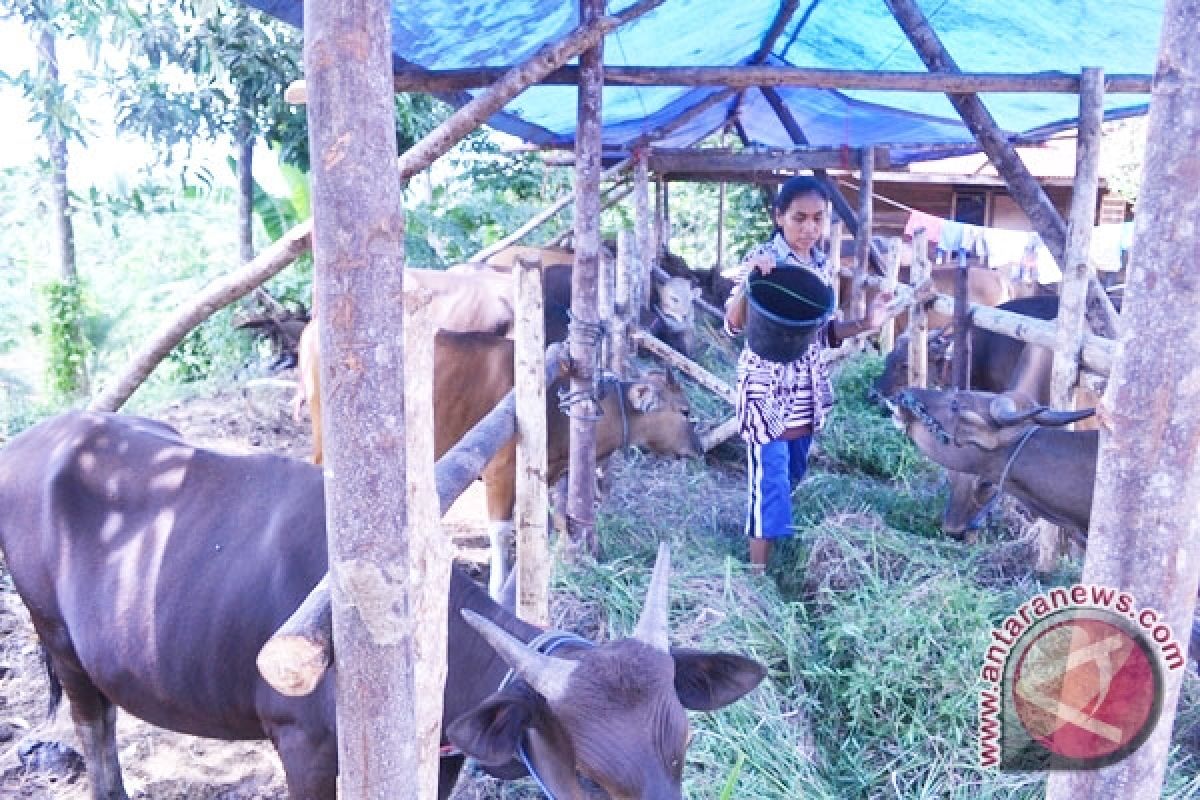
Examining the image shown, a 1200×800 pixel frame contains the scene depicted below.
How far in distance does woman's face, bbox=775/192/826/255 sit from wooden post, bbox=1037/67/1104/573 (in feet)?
3.79

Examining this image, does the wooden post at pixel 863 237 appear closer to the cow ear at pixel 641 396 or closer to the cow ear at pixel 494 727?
the cow ear at pixel 641 396

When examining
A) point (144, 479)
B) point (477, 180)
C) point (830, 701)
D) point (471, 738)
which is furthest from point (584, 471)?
point (477, 180)

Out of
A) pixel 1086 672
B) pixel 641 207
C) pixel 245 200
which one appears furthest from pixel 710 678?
pixel 245 200

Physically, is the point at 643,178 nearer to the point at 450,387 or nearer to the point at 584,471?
the point at 450,387

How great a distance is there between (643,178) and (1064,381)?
17.4ft

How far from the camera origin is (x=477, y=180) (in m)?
15.7

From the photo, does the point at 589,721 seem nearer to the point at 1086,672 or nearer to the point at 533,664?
the point at 533,664

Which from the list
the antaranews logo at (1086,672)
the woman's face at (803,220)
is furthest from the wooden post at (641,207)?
the antaranews logo at (1086,672)

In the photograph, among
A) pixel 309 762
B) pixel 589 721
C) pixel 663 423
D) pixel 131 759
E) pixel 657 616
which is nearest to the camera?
pixel 589 721

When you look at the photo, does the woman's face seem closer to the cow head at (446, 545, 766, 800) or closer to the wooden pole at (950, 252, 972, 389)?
the wooden pole at (950, 252, 972, 389)

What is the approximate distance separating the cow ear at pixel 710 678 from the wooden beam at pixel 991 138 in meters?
3.09

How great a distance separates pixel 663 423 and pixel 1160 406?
192 inches

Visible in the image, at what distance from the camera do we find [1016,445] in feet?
14.8

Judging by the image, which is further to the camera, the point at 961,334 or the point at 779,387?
the point at 961,334
